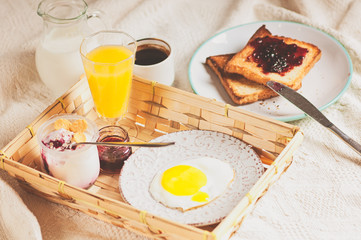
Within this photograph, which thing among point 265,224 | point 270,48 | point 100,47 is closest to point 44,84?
point 100,47

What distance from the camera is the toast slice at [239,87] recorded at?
5.67 ft

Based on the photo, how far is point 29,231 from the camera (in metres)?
1.28

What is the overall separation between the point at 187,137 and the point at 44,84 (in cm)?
66

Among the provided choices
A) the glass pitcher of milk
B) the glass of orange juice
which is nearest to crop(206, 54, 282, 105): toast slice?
the glass of orange juice

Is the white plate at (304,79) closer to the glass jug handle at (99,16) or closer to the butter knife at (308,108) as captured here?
the butter knife at (308,108)

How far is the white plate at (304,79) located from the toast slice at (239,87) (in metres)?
0.02

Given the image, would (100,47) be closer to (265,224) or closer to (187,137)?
(187,137)

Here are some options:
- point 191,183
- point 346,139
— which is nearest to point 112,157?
point 191,183

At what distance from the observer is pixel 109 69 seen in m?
1.47

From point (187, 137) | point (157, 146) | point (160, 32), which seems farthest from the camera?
point (160, 32)

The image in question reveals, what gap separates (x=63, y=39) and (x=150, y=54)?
303 mm

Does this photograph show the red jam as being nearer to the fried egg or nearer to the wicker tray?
the wicker tray

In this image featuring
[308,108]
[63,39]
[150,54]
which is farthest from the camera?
[150,54]

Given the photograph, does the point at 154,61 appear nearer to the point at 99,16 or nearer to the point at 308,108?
the point at 99,16
